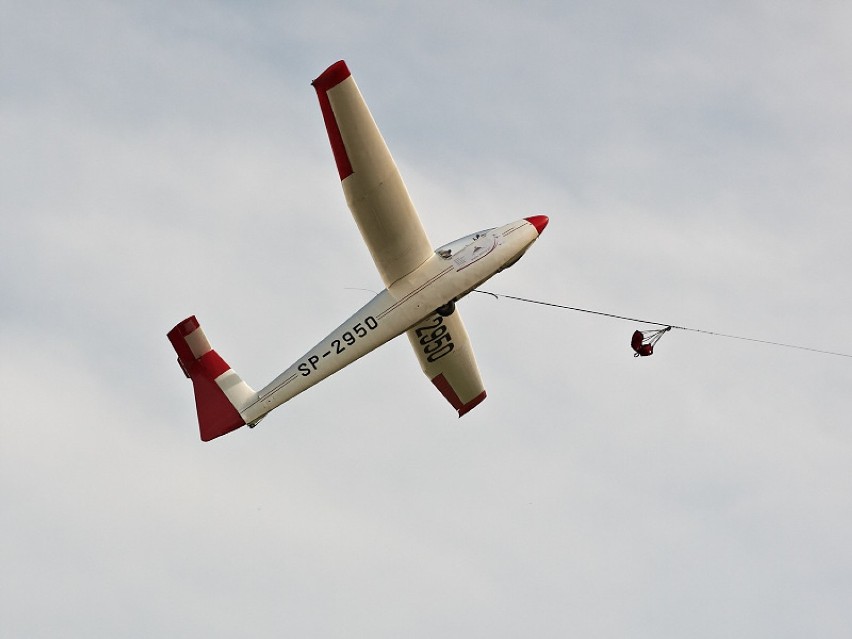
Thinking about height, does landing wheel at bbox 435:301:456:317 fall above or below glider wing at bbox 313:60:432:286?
below

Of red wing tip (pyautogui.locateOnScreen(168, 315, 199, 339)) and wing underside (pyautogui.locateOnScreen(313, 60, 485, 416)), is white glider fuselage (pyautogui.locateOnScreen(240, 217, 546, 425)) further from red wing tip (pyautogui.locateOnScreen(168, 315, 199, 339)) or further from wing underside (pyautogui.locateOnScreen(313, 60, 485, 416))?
red wing tip (pyautogui.locateOnScreen(168, 315, 199, 339))

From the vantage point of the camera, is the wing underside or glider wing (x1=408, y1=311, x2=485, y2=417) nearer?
the wing underside

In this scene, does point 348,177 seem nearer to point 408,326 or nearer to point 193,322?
point 408,326

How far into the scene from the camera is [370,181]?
80.8ft

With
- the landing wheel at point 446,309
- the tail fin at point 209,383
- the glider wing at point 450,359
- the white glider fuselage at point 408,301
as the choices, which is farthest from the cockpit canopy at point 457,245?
the tail fin at point 209,383

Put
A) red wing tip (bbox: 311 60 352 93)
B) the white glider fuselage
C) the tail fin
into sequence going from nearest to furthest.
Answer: red wing tip (bbox: 311 60 352 93) < the white glider fuselage < the tail fin

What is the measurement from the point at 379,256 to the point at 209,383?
5.52 m

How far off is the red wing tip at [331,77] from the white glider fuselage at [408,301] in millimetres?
4292

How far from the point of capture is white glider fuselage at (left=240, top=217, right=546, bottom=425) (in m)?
25.3

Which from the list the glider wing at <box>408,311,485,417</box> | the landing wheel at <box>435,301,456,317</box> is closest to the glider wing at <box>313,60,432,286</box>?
the landing wheel at <box>435,301,456,317</box>

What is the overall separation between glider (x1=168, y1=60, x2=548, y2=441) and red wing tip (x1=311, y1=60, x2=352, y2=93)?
20mm

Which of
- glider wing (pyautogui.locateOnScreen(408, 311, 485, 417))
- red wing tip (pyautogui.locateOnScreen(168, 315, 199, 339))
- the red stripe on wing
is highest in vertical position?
the red stripe on wing

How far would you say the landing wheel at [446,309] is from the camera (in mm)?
25719

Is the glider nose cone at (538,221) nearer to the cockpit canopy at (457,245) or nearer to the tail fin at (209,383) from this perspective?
the cockpit canopy at (457,245)
